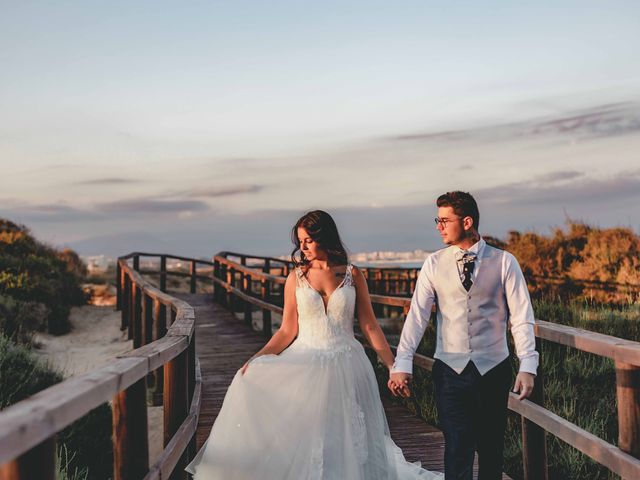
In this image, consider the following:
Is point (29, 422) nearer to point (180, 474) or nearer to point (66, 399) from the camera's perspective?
point (66, 399)

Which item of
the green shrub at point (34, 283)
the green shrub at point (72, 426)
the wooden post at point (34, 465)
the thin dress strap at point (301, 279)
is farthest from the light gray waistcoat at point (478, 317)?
the green shrub at point (34, 283)

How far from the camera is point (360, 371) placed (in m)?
4.00

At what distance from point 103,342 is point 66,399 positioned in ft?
46.2

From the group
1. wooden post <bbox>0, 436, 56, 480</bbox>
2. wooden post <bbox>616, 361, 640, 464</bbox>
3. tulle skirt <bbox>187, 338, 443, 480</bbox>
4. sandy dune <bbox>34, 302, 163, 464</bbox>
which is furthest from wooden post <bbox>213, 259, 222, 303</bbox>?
wooden post <bbox>0, 436, 56, 480</bbox>

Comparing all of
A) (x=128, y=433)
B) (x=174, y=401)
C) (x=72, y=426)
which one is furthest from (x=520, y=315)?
(x=72, y=426)

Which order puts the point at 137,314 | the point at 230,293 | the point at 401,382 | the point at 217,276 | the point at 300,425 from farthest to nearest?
the point at 217,276 < the point at 230,293 < the point at 137,314 < the point at 300,425 < the point at 401,382

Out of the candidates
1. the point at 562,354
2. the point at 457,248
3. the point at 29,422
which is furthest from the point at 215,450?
the point at 562,354

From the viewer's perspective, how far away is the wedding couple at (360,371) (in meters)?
3.32

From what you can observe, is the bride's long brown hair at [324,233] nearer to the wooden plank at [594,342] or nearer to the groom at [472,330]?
the groom at [472,330]

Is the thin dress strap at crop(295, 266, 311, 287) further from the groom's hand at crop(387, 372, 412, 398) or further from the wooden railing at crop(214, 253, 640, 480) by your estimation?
the wooden railing at crop(214, 253, 640, 480)

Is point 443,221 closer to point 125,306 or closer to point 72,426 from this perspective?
point 72,426

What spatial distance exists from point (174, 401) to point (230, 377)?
3.90 m

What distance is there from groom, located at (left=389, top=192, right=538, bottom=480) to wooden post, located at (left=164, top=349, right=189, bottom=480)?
149cm

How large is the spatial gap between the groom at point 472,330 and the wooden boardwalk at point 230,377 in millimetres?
1371
